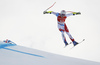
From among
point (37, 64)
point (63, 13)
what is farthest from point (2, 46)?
point (63, 13)

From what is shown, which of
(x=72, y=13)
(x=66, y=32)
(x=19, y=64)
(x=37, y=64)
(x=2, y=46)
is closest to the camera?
(x=19, y=64)

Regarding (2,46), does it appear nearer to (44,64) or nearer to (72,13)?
(44,64)

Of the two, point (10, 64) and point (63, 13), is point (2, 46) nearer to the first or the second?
point (10, 64)

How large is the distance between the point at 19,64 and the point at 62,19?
569 centimetres

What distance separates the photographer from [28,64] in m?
1.29

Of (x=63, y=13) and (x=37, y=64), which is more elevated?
(x=63, y=13)

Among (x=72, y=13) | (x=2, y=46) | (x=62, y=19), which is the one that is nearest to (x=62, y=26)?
(x=62, y=19)

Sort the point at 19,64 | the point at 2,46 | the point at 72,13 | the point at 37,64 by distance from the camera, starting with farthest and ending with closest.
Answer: the point at 72,13 → the point at 2,46 → the point at 37,64 → the point at 19,64

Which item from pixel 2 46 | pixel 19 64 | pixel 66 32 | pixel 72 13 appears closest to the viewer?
pixel 19 64

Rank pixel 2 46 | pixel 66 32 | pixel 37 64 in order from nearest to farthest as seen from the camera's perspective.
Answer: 1. pixel 37 64
2. pixel 2 46
3. pixel 66 32

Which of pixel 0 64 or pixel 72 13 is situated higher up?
pixel 72 13

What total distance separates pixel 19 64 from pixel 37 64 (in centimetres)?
22

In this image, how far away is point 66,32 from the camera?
7082 mm

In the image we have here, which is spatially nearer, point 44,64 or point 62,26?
point 44,64
